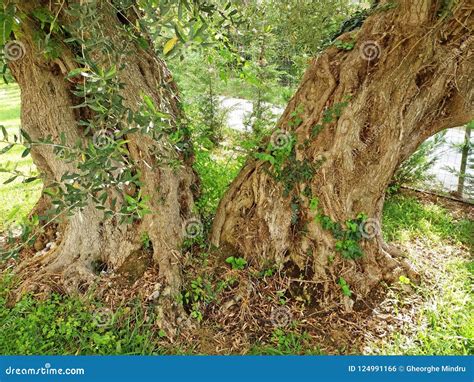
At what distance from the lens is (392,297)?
3088 mm

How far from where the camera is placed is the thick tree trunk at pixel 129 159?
260cm

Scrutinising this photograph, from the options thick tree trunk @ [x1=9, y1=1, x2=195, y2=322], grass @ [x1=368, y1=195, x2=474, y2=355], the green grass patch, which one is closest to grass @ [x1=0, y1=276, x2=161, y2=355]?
thick tree trunk @ [x1=9, y1=1, x2=195, y2=322]

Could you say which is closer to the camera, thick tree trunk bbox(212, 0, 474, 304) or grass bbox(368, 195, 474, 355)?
thick tree trunk bbox(212, 0, 474, 304)

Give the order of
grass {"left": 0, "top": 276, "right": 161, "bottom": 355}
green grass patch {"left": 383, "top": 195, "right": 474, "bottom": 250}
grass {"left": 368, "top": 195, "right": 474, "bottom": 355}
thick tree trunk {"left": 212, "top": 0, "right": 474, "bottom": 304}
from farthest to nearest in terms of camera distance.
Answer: green grass patch {"left": 383, "top": 195, "right": 474, "bottom": 250}, grass {"left": 368, "top": 195, "right": 474, "bottom": 355}, grass {"left": 0, "top": 276, "right": 161, "bottom": 355}, thick tree trunk {"left": 212, "top": 0, "right": 474, "bottom": 304}

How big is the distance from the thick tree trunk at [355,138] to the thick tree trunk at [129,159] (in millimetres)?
472

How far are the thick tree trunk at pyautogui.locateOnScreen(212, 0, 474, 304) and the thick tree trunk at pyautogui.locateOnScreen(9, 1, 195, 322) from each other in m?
0.47

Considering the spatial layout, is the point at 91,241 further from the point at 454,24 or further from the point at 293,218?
the point at 454,24

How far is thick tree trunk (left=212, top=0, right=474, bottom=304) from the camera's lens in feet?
8.32

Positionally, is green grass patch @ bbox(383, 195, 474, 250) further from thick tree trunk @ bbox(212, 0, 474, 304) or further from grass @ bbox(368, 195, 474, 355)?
thick tree trunk @ bbox(212, 0, 474, 304)

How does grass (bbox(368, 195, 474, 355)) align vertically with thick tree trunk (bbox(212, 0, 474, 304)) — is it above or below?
below

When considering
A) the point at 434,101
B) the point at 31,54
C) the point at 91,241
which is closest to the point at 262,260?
the point at 91,241

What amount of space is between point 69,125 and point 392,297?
277 centimetres

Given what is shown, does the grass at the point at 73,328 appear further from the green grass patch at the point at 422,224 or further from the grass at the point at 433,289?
the green grass patch at the point at 422,224

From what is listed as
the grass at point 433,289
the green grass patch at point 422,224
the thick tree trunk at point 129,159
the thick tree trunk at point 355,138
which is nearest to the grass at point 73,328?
the thick tree trunk at point 129,159
